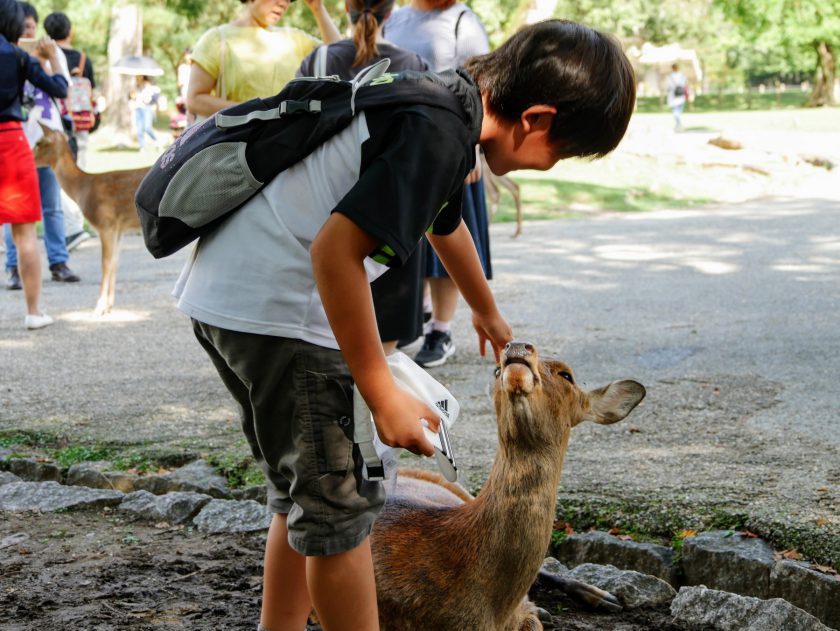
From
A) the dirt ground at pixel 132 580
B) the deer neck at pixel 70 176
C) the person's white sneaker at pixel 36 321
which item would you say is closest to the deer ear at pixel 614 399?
the dirt ground at pixel 132 580

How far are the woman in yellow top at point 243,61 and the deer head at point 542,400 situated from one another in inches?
145

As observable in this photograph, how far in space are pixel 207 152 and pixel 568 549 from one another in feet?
5.94

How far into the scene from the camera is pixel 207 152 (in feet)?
7.54

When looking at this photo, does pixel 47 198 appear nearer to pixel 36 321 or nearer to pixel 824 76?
pixel 36 321

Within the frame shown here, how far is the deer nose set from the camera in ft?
7.64

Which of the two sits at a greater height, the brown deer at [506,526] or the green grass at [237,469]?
the brown deer at [506,526]

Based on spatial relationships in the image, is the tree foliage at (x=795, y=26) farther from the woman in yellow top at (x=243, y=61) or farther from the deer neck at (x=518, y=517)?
the deer neck at (x=518, y=517)

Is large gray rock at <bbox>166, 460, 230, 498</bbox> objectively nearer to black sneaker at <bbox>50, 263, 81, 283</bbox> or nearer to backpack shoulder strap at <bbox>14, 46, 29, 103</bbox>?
backpack shoulder strap at <bbox>14, 46, 29, 103</bbox>

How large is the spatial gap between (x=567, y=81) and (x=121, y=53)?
29.6 metres

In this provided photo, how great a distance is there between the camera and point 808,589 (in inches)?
118

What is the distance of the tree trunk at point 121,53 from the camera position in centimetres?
2948

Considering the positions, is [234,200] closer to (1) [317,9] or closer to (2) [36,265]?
(1) [317,9]

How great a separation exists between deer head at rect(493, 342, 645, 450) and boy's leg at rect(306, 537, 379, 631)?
1.40ft

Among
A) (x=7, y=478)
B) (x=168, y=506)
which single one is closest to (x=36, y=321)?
(x=7, y=478)
